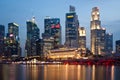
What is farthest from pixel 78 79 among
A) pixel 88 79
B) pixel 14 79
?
pixel 14 79

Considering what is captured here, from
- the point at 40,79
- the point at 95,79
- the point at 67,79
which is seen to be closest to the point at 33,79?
the point at 40,79

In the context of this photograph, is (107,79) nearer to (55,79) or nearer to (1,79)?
(55,79)

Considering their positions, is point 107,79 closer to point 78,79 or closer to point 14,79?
point 78,79

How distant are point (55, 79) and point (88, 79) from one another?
17.5 ft

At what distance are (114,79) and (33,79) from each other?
13135 millimetres

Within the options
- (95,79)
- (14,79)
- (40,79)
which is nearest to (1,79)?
(14,79)

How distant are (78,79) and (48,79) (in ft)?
15.8

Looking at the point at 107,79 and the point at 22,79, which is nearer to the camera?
the point at 22,79

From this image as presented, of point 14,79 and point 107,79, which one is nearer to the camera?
point 14,79

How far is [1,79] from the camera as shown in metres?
57.4

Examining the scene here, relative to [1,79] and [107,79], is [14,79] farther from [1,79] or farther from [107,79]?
[107,79]

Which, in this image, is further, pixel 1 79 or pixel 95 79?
pixel 95 79

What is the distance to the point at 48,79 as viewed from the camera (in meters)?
60.2

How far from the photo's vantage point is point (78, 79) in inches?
2408
